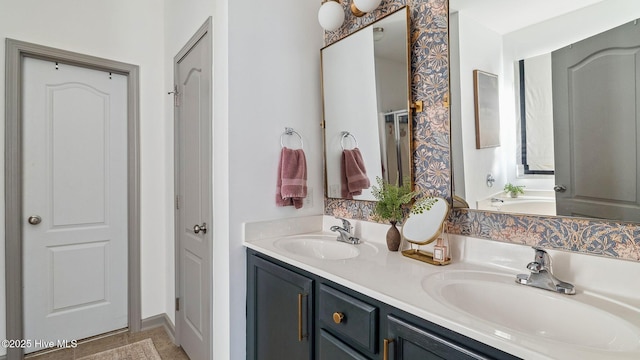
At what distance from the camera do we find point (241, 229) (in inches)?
62.6

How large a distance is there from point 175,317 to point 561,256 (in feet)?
7.76

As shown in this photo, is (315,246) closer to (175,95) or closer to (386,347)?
(386,347)

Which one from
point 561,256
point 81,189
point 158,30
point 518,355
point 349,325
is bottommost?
point 349,325

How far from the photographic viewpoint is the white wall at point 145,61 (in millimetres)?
2209

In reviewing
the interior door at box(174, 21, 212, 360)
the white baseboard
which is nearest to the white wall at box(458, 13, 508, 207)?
the interior door at box(174, 21, 212, 360)

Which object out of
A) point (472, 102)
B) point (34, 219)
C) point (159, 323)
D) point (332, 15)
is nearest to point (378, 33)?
point (332, 15)

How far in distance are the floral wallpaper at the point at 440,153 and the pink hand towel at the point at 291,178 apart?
2.01 feet

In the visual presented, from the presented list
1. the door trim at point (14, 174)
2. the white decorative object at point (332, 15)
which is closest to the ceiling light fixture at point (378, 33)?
the white decorative object at point (332, 15)

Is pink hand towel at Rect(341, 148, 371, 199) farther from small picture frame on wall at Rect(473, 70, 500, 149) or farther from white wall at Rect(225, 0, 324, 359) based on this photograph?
small picture frame on wall at Rect(473, 70, 500, 149)

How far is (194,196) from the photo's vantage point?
79.0 inches

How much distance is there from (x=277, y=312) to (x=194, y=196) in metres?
1.01

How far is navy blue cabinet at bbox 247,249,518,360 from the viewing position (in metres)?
0.78

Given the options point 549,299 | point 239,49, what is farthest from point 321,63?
point 549,299

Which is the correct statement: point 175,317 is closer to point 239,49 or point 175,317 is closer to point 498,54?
point 239,49
